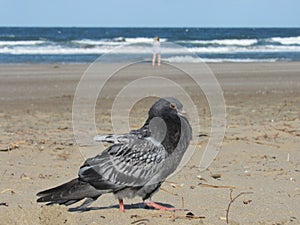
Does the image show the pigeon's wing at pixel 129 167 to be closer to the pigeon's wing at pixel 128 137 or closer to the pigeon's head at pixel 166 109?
the pigeon's wing at pixel 128 137

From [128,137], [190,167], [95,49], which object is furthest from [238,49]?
[128,137]

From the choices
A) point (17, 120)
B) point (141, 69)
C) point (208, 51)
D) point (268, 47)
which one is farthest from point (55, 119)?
point (268, 47)

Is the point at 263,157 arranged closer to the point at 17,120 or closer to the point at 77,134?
the point at 77,134

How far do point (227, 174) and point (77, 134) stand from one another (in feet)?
10.7

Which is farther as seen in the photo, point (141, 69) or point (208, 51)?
point (208, 51)

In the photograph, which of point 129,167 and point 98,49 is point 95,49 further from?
point 129,167

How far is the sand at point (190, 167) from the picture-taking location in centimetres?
509

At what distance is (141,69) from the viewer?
2453cm

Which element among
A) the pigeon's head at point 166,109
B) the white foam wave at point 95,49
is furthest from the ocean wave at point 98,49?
the pigeon's head at point 166,109

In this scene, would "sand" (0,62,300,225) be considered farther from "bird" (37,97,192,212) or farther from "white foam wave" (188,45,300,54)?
"white foam wave" (188,45,300,54)

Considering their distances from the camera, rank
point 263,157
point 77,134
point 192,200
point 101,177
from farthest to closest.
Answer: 1. point 77,134
2. point 263,157
3. point 192,200
4. point 101,177

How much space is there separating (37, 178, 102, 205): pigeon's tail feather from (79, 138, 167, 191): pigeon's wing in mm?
53

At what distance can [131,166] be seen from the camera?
502cm

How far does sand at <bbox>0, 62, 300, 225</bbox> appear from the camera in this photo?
5.09m
